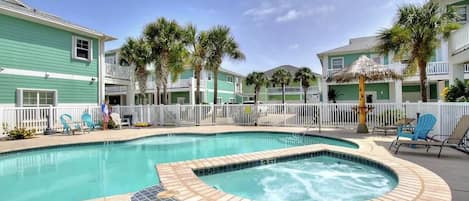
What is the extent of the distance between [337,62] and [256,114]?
11345 millimetres

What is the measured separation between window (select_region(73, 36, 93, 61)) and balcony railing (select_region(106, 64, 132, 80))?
1837 mm

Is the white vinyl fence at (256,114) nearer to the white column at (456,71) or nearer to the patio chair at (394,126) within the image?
the patio chair at (394,126)

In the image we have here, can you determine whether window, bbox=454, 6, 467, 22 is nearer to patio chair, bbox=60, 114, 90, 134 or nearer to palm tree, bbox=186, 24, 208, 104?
palm tree, bbox=186, 24, 208, 104

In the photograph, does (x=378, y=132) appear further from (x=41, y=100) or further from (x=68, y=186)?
(x=41, y=100)

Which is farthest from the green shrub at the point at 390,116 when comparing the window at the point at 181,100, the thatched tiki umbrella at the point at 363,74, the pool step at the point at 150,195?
the window at the point at 181,100

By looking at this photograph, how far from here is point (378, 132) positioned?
461 inches

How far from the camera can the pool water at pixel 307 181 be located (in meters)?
5.07

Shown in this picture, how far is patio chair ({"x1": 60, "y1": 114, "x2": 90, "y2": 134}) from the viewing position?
12.9 meters

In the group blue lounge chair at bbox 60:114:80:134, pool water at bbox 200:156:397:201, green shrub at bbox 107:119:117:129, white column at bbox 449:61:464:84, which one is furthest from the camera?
green shrub at bbox 107:119:117:129

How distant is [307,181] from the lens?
593 centimetres

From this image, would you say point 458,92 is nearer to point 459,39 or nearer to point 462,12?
point 459,39

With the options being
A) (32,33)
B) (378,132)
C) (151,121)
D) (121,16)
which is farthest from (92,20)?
(378,132)

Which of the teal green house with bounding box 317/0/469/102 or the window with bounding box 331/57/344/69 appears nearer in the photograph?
the teal green house with bounding box 317/0/469/102

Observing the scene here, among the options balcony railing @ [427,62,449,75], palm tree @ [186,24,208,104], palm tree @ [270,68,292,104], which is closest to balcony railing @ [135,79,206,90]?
palm tree @ [186,24,208,104]
